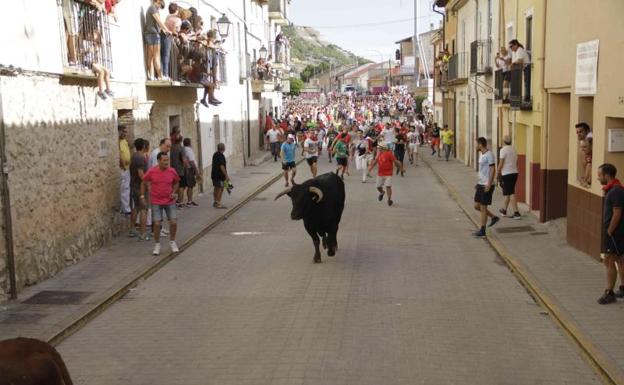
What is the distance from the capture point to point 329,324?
817cm

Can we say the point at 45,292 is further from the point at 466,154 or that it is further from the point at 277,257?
the point at 466,154

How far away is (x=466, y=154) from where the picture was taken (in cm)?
2981

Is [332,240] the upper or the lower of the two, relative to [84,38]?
lower

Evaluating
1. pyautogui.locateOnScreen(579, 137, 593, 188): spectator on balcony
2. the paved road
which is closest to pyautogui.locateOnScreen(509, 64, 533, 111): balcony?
the paved road

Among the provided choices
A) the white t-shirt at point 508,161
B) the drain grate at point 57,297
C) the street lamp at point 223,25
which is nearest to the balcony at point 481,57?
the street lamp at point 223,25

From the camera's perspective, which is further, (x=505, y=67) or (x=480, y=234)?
(x=505, y=67)

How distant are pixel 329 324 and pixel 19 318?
137 inches

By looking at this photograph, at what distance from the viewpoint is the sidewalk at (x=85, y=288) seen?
8.33m

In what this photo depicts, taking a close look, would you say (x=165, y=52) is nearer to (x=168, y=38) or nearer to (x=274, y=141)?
(x=168, y=38)

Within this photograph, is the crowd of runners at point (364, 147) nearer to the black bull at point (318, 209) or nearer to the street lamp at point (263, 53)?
the street lamp at point (263, 53)

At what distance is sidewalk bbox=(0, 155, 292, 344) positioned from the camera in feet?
27.3

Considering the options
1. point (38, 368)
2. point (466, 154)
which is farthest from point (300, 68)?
point (38, 368)

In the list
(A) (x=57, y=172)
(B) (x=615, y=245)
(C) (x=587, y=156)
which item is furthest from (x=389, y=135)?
(B) (x=615, y=245)

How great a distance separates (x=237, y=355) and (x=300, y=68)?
17378 cm
